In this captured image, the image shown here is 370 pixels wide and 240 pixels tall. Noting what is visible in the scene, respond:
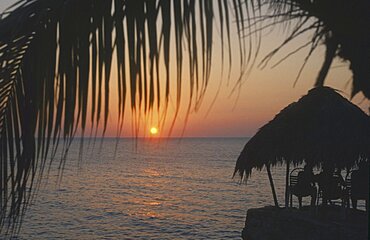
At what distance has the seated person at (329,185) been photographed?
12719 millimetres

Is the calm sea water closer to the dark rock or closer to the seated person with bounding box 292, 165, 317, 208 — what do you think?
the dark rock

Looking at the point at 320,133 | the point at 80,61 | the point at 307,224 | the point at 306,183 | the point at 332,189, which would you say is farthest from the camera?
the point at 306,183

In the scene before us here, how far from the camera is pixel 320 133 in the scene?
490 inches

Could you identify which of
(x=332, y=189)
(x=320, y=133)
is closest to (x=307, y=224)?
(x=332, y=189)

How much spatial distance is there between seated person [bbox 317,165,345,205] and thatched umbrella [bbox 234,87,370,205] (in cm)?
56

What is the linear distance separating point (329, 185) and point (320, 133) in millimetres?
1511

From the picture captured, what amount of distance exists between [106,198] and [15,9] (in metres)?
46.5

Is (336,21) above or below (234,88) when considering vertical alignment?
above

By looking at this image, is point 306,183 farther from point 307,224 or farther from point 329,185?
point 307,224

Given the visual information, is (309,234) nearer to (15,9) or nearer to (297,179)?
(297,179)

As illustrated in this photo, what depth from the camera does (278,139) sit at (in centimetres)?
1318

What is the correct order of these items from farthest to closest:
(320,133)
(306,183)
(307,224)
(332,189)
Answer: (306,183)
(332,189)
(320,133)
(307,224)

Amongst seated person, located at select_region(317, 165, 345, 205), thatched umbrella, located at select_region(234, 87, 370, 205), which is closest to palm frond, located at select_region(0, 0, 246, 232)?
thatched umbrella, located at select_region(234, 87, 370, 205)

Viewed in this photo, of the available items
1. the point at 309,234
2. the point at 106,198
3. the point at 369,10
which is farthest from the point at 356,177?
the point at 106,198
